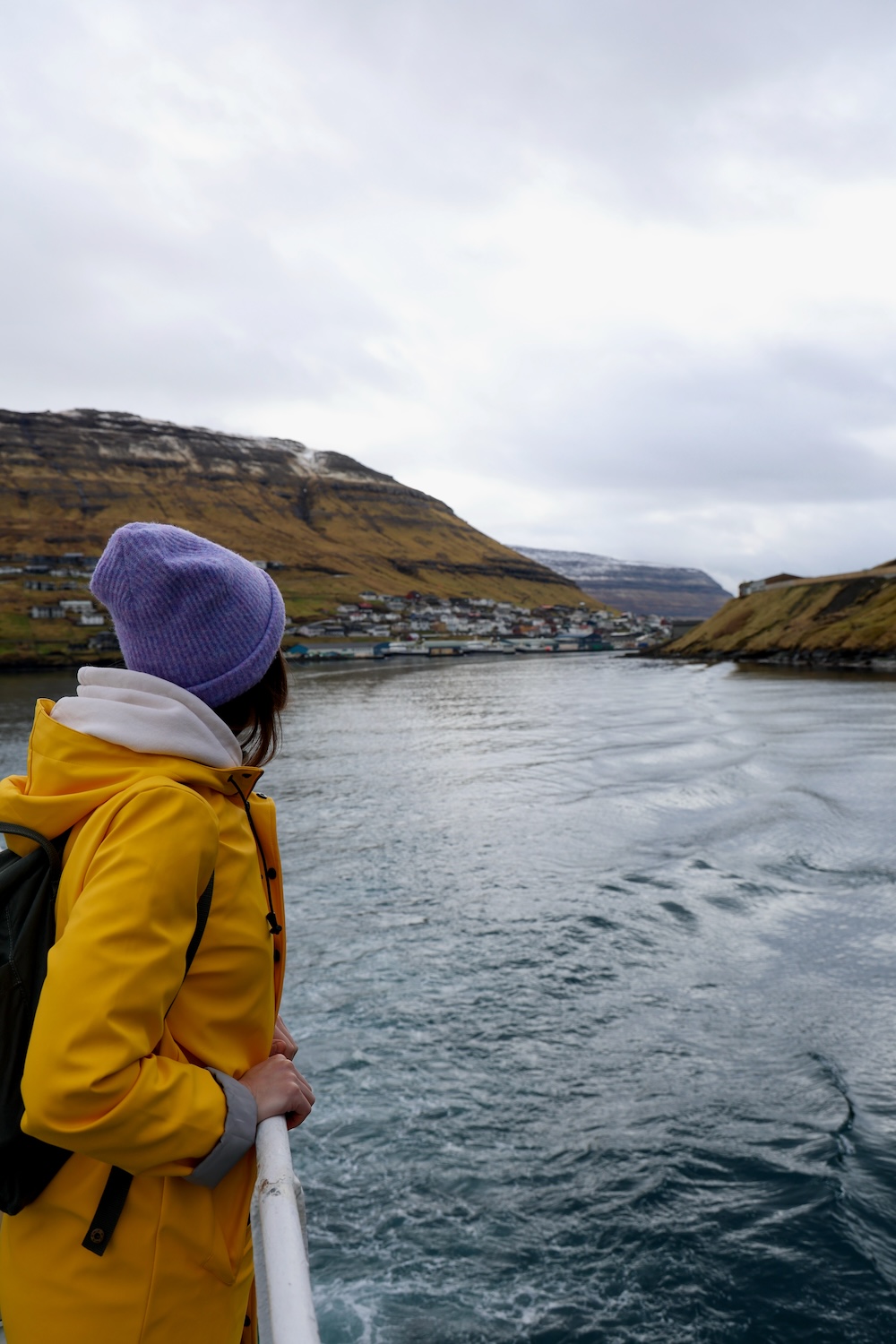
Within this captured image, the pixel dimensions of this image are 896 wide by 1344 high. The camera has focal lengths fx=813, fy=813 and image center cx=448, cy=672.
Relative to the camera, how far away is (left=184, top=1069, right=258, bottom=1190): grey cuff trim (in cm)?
170

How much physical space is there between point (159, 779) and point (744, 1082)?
6.39 meters

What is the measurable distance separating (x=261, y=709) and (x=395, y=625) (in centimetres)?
13432

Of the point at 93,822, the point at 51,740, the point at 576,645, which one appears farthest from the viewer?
the point at 576,645

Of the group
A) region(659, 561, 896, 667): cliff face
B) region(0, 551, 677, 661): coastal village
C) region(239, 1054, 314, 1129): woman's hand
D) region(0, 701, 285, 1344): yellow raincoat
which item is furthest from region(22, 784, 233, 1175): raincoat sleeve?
region(0, 551, 677, 661): coastal village

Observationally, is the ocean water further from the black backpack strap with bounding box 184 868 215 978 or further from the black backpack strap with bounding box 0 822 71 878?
the black backpack strap with bounding box 0 822 71 878

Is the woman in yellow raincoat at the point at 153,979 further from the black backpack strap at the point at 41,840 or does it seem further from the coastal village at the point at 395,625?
the coastal village at the point at 395,625

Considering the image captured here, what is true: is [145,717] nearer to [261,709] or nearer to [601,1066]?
[261,709]

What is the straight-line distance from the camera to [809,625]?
70.5m

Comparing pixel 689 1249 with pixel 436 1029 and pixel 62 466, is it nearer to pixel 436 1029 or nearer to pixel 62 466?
pixel 436 1029

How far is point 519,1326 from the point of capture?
14.9 feet

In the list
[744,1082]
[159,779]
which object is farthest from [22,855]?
[744,1082]

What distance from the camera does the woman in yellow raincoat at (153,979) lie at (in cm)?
155

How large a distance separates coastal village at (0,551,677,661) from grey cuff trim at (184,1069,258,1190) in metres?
89.0

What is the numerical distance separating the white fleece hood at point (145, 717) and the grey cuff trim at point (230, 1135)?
27.8 inches
